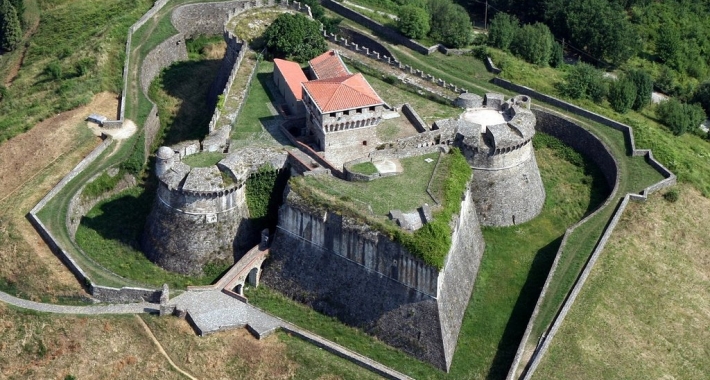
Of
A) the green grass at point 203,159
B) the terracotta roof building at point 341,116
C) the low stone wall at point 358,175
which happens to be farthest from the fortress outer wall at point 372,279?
the terracotta roof building at point 341,116

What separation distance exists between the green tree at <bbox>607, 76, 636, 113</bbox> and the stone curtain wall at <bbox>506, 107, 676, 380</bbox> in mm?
8705

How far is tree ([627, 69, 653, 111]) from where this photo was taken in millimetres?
106438

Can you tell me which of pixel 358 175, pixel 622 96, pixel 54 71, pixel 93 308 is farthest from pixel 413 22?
pixel 93 308

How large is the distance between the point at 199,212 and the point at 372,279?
15.5 meters

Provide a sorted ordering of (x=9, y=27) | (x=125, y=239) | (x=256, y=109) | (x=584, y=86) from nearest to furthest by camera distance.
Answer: (x=125, y=239) → (x=256, y=109) → (x=584, y=86) → (x=9, y=27)

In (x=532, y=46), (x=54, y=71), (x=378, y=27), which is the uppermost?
(x=532, y=46)

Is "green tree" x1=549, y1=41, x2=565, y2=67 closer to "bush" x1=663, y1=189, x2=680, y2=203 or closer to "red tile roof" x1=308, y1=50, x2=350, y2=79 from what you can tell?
"bush" x1=663, y1=189, x2=680, y2=203

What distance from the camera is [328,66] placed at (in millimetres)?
91312

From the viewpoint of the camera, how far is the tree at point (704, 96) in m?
112

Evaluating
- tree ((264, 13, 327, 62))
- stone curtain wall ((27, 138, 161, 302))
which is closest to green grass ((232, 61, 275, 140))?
tree ((264, 13, 327, 62))

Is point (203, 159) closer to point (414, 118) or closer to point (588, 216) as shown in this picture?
point (414, 118)

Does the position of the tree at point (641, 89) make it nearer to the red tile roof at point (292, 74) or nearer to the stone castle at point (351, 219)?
the stone castle at point (351, 219)

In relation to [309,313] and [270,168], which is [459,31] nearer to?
[270,168]

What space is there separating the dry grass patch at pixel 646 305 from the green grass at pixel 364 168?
1954 centimetres
